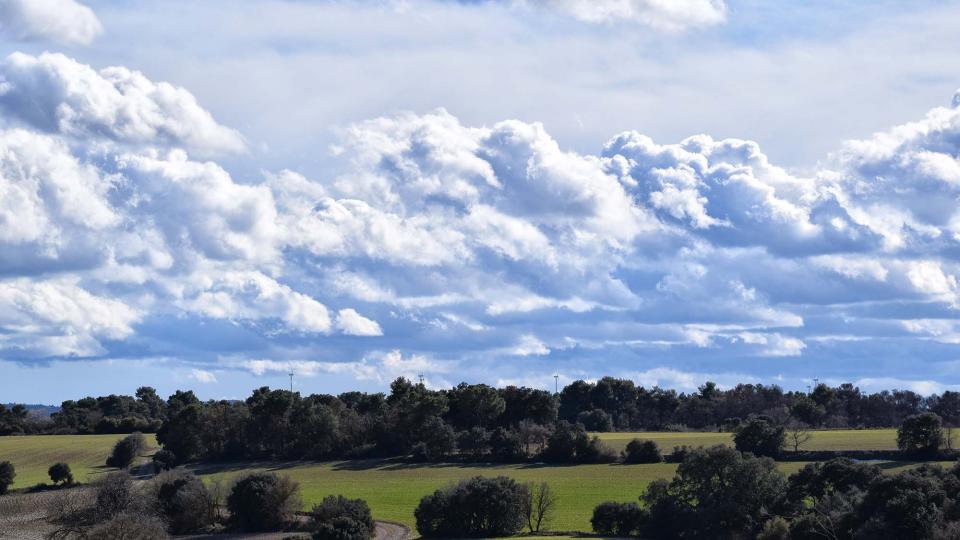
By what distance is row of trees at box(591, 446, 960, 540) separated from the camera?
8706cm

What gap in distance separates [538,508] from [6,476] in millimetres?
65426

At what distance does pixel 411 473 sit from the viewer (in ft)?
486

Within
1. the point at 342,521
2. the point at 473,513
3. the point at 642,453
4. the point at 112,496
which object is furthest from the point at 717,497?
the point at 112,496

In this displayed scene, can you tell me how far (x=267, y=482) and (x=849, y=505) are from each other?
173 feet

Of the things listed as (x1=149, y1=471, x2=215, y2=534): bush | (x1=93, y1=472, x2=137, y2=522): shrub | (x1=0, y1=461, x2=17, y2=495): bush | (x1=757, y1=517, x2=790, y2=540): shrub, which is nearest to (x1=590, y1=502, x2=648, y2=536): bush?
(x1=757, y1=517, x2=790, y2=540): shrub

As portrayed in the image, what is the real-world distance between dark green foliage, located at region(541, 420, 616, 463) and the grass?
55524 mm

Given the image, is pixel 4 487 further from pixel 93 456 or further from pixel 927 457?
pixel 927 457

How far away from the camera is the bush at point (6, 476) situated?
139 meters

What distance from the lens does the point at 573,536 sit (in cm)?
Result: 10069

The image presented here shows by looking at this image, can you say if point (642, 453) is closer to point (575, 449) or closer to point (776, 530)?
point (575, 449)

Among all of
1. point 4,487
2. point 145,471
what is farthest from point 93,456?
point 4,487

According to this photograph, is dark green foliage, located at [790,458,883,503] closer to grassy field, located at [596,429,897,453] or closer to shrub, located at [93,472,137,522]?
grassy field, located at [596,429,897,453]

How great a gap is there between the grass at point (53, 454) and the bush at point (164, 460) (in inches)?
244

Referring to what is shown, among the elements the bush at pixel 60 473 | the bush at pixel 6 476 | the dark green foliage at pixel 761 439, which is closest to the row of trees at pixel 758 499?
the dark green foliage at pixel 761 439
